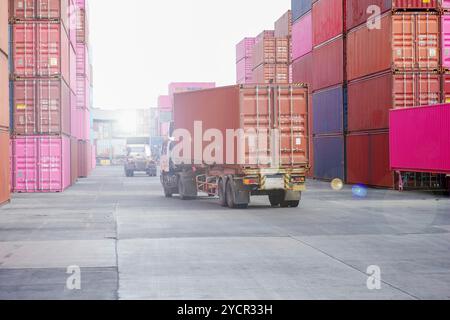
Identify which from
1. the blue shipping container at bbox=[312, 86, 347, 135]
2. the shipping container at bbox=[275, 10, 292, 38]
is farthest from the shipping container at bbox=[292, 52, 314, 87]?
the shipping container at bbox=[275, 10, 292, 38]

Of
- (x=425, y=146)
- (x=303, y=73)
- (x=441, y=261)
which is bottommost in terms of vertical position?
(x=441, y=261)

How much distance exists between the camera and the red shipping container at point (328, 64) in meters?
38.5

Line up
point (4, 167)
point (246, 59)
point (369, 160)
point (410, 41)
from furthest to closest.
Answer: point (246, 59)
point (369, 160)
point (410, 41)
point (4, 167)

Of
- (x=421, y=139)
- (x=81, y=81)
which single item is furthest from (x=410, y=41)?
(x=81, y=81)

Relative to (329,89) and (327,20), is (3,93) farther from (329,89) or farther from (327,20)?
(327,20)

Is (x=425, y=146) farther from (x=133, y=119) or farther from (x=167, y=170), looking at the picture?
(x=133, y=119)

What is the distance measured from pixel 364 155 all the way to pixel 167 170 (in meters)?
9.35

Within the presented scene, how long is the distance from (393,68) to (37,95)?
15.0 metres

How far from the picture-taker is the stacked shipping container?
33969 mm

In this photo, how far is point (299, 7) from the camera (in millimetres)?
48156

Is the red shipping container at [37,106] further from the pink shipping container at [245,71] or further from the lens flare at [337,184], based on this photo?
the pink shipping container at [245,71]

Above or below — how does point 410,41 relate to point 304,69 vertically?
below
